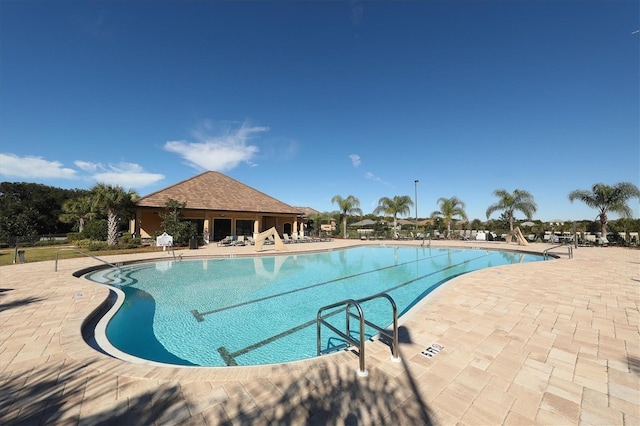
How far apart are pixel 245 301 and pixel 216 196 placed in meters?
19.2

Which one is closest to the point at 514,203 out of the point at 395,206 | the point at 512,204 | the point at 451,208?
the point at 512,204

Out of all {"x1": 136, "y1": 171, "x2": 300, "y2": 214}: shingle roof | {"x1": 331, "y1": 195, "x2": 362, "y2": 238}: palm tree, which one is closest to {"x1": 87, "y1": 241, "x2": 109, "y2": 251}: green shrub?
{"x1": 136, "y1": 171, "x2": 300, "y2": 214}: shingle roof

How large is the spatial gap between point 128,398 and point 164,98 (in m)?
18.4

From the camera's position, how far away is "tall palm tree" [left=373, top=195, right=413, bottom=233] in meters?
28.9

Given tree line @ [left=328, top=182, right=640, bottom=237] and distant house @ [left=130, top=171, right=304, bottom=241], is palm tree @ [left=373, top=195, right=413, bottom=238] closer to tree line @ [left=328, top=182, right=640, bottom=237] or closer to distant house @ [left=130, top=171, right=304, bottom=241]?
tree line @ [left=328, top=182, right=640, bottom=237]

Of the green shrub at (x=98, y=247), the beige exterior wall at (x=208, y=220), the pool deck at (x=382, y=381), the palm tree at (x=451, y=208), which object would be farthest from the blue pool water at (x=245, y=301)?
the palm tree at (x=451, y=208)

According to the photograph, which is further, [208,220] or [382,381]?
[208,220]

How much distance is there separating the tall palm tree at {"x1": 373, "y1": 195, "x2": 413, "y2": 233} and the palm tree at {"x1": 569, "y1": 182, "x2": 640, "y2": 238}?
578 inches

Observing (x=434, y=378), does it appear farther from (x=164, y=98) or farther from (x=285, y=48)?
(x=164, y=98)

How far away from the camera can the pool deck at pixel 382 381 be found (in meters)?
2.25

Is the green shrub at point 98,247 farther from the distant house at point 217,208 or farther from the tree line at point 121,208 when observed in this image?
the distant house at point 217,208

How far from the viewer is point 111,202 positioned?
55.1 ft

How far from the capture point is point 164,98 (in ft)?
51.8

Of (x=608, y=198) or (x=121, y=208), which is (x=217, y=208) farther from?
(x=608, y=198)
